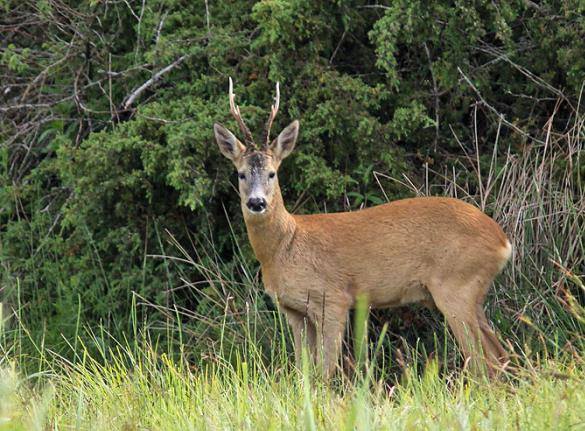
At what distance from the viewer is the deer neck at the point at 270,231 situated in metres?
7.14

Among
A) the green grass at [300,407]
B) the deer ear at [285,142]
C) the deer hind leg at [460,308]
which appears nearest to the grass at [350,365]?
the green grass at [300,407]

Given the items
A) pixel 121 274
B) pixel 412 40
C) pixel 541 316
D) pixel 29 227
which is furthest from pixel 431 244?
pixel 29 227

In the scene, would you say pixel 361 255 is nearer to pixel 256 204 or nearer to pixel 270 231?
pixel 270 231

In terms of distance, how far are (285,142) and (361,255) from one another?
0.86m

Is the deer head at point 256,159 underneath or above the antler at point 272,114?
underneath

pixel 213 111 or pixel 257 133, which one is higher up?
pixel 213 111

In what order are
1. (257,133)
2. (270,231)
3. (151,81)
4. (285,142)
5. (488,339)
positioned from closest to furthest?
(488,339)
(270,231)
(285,142)
(257,133)
(151,81)

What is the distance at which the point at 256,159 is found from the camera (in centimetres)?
706

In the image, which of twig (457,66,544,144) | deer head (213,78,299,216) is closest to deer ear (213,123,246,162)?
deer head (213,78,299,216)

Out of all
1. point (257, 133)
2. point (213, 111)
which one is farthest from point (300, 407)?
point (213, 111)

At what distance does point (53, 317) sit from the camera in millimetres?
8492

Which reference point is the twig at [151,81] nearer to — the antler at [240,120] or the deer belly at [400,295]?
the antler at [240,120]

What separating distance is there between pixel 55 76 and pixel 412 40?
290 cm

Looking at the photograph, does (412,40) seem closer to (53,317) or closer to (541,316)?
(541,316)
